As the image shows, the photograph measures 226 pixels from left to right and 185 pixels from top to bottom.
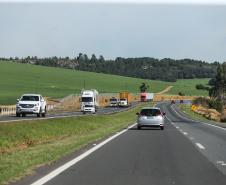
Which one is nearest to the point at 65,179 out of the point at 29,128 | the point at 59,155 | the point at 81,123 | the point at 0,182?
the point at 0,182

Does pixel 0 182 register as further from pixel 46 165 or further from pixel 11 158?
pixel 11 158

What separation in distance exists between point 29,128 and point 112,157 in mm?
10811

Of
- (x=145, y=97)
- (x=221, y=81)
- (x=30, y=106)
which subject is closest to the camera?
(x=30, y=106)

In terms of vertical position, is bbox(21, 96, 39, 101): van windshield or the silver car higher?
bbox(21, 96, 39, 101): van windshield

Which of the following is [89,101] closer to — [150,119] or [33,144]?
[150,119]

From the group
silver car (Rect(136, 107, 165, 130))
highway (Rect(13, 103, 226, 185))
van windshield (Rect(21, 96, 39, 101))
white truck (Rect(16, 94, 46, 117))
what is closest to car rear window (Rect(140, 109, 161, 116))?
silver car (Rect(136, 107, 165, 130))

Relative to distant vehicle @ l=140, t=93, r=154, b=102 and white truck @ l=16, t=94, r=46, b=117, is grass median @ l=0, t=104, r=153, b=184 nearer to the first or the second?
white truck @ l=16, t=94, r=46, b=117

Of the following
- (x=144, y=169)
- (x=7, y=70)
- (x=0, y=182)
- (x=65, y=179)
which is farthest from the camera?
(x=7, y=70)

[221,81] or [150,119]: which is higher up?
[221,81]

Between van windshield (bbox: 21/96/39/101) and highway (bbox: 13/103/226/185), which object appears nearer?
highway (bbox: 13/103/226/185)

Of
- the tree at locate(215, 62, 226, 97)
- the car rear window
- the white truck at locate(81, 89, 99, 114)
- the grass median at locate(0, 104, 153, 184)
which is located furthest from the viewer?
the tree at locate(215, 62, 226, 97)

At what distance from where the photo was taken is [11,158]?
1227 cm

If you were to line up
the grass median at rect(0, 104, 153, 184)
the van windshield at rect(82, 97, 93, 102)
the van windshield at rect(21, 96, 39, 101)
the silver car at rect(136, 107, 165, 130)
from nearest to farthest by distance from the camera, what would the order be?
1. the grass median at rect(0, 104, 153, 184)
2. the silver car at rect(136, 107, 165, 130)
3. the van windshield at rect(21, 96, 39, 101)
4. the van windshield at rect(82, 97, 93, 102)

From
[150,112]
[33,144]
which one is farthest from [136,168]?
[150,112]
